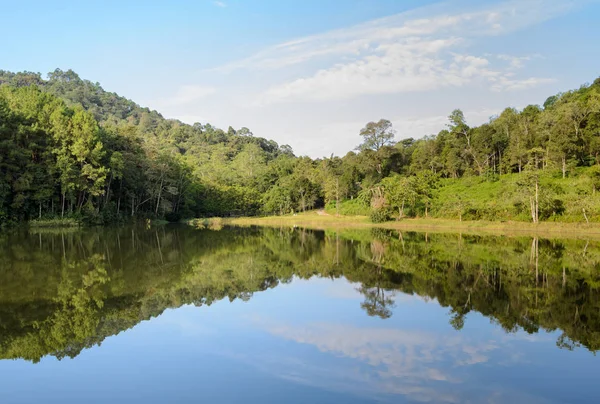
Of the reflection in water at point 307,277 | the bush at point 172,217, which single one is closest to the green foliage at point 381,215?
the reflection in water at point 307,277

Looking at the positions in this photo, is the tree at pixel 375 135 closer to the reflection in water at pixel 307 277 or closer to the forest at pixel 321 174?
the forest at pixel 321 174

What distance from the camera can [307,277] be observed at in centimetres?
1812

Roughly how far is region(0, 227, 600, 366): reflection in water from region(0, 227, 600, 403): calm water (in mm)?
58

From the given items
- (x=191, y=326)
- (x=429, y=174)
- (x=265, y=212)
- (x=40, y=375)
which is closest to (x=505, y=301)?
(x=191, y=326)

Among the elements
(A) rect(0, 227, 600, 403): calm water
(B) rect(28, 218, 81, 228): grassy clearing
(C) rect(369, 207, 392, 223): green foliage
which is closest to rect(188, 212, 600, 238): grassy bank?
(C) rect(369, 207, 392, 223): green foliage

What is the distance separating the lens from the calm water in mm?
6949

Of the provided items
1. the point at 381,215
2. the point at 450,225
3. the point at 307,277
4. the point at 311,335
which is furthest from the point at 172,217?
the point at 311,335

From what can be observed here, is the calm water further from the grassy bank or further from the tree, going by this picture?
the tree

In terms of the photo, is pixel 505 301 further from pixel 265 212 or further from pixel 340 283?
pixel 265 212

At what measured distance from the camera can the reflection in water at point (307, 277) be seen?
923 cm

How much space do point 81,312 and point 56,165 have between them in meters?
37.9

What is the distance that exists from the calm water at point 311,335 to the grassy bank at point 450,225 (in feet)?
66.7

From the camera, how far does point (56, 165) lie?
4344cm

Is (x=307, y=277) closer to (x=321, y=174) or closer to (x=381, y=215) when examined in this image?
(x=381, y=215)
